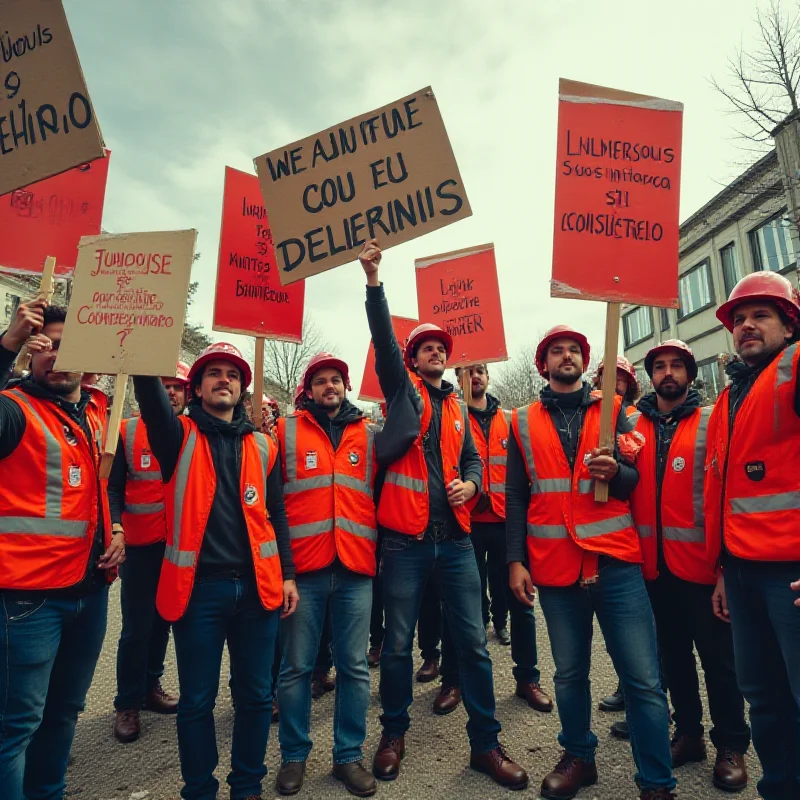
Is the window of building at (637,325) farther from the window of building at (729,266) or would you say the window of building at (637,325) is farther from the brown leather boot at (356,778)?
the brown leather boot at (356,778)

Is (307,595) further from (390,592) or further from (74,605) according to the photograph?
(74,605)

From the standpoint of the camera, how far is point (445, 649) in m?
4.38

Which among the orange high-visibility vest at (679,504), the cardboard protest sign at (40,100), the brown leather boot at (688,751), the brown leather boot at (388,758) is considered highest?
the cardboard protest sign at (40,100)

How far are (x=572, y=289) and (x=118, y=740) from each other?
4.00 meters

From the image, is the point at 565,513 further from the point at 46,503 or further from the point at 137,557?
the point at 137,557

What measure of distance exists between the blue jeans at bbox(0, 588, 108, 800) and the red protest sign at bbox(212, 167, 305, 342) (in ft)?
7.27

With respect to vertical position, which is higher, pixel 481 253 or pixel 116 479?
pixel 481 253

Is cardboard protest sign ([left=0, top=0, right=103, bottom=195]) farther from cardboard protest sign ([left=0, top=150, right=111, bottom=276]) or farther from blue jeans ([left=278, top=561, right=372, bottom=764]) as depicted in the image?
blue jeans ([left=278, top=561, right=372, bottom=764])

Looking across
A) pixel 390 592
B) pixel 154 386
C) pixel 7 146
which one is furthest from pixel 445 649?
pixel 7 146

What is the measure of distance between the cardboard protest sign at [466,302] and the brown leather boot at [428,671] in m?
2.55

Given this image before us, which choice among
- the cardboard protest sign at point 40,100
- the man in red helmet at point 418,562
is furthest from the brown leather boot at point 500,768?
the cardboard protest sign at point 40,100

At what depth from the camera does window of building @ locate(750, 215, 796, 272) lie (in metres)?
20.5

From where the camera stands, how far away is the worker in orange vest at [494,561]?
165 inches

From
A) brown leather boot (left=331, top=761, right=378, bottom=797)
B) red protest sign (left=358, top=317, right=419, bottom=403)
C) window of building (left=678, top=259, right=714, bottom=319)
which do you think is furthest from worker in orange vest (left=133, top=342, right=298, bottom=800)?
window of building (left=678, top=259, right=714, bottom=319)
